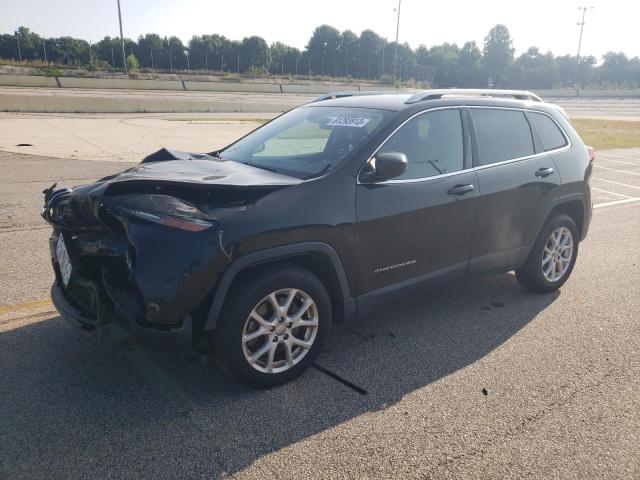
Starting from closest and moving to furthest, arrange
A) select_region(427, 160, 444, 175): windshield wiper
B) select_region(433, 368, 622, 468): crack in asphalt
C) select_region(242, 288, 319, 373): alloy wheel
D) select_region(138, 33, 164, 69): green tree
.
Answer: select_region(433, 368, 622, 468): crack in asphalt → select_region(242, 288, 319, 373): alloy wheel → select_region(427, 160, 444, 175): windshield wiper → select_region(138, 33, 164, 69): green tree

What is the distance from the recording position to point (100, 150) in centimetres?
1342

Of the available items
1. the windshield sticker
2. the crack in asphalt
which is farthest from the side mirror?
the crack in asphalt

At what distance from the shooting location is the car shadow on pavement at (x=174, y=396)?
2.66 metres

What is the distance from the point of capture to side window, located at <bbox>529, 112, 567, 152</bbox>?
496 centimetres

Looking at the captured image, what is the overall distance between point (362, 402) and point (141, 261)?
152 centimetres

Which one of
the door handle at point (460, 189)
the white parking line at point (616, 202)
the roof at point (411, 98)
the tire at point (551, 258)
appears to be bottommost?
the white parking line at point (616, 202)

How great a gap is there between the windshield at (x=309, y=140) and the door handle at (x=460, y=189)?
727mm

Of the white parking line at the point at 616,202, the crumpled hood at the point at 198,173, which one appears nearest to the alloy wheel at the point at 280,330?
the crumpled hood at the point at 198,173

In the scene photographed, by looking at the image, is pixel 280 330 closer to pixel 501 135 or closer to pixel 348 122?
pixel 348 122

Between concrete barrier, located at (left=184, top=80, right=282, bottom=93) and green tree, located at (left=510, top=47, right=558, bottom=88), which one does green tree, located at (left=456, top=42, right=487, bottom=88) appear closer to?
green tree, located at (left=510, top=47, right=558, bottom=88)

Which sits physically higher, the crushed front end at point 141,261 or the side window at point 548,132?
the side window at point 548,132

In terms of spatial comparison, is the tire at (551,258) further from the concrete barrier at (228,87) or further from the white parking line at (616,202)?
the concrete barrier at (228,87)

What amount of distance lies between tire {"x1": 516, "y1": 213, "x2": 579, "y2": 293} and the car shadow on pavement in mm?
784

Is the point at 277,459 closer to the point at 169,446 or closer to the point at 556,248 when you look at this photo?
→ the point at 169,446
